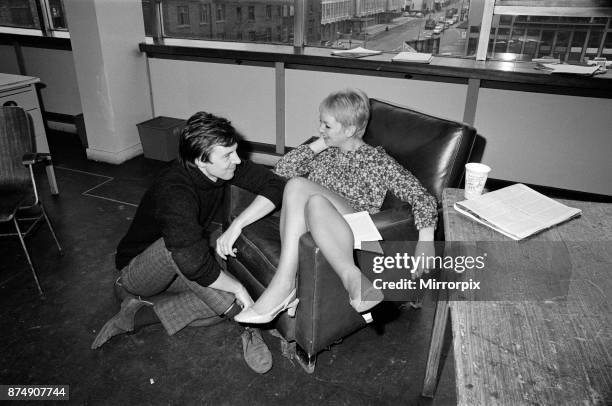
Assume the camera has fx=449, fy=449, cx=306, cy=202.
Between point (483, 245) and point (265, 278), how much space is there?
0.92 meters

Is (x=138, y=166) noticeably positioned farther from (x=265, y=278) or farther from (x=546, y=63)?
(x=546, y=63)

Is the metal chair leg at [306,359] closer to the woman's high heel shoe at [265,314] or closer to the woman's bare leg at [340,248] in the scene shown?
the woman's high heel shoe at [265,314]

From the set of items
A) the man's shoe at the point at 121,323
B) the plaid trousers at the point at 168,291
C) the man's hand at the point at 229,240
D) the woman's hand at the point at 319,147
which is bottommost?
the man's shoe at the point at 121,323

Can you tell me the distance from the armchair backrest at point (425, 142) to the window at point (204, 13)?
8.52 feet

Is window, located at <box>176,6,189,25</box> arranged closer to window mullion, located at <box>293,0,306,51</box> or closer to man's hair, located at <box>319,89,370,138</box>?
window mullion, located at <box>293,0,306,51</box>

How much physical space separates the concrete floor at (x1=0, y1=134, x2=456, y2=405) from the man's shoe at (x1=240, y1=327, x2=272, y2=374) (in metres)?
0.04

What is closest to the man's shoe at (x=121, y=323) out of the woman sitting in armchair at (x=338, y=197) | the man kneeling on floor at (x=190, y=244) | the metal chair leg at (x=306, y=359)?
the man kneeling on floor at (x=190, y=244)

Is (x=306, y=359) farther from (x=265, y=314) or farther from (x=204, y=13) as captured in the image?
(x=204, y=13)

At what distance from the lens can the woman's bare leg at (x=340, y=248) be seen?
159cm

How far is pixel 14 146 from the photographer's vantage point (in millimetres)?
2418

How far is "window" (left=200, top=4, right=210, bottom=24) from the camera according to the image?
165 inches

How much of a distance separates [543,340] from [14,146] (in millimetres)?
2605

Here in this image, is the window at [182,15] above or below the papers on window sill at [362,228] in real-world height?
above

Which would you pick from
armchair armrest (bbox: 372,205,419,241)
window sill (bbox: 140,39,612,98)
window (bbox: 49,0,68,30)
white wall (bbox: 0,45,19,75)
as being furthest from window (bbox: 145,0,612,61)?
armchair armrest (bbox: 372,205,419,241)
